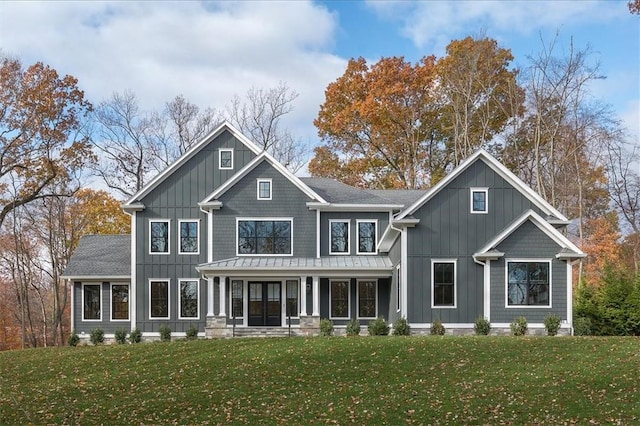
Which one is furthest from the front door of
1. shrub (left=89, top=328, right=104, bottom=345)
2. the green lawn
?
the green lawn

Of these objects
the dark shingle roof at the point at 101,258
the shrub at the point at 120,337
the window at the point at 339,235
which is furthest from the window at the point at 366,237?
the shrub at the point at 120,337

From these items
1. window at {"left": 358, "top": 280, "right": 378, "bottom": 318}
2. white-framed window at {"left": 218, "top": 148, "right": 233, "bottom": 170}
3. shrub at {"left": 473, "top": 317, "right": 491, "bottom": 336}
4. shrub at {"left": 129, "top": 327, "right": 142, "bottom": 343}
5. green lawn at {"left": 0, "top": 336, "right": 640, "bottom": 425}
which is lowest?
shrub at {"left": 129, "top": 327, "right": 142, "bottom": 343}

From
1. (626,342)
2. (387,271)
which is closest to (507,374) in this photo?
(626,342)

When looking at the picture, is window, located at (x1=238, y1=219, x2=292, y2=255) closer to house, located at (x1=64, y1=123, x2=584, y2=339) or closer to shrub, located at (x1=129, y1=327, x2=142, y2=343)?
house, located at (x1=64, y1=123, x2=584, y2=339)

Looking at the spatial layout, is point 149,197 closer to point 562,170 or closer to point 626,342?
point 626,342

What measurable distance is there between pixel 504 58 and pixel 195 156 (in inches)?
778

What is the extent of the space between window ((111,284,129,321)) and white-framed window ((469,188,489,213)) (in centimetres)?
1451

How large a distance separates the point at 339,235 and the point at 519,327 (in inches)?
334

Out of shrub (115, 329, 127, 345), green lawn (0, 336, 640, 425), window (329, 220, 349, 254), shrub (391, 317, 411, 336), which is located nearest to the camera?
green lawn (0, 336, 640, 425)

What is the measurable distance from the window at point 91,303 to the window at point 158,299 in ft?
8.81

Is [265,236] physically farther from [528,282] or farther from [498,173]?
[528,282]

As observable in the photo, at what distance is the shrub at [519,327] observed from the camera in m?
25.2

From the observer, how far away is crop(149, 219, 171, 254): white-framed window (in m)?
30.8

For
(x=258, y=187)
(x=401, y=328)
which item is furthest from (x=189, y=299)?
(x=401, y=328)
